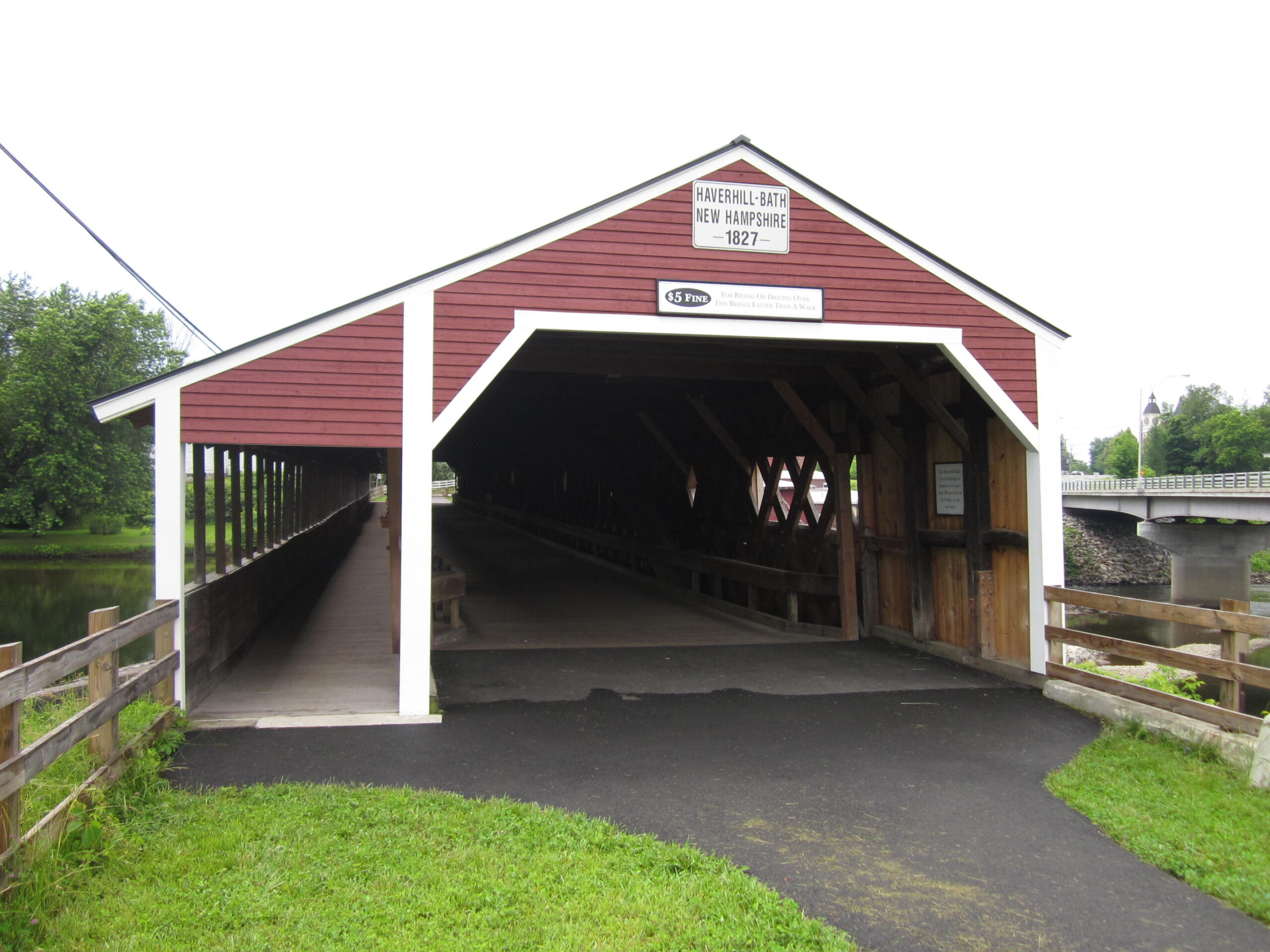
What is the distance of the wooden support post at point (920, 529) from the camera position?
880 centimetres

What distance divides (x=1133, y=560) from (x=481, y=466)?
2841cm

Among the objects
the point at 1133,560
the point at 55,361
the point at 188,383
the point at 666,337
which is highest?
the point at 55,361

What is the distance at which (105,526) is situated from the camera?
1678 inches

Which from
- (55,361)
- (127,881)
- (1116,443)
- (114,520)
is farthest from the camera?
(1116,443)

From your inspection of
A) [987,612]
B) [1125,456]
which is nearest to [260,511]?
[987,612]

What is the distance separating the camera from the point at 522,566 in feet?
60.0

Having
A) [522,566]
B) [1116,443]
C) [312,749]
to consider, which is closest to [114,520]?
[522,566]

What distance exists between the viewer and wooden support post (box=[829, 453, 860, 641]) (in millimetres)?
9672

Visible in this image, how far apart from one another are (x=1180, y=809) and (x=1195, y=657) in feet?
4.32

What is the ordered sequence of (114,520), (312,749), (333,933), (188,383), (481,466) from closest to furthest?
1. (333,933)
2. (312,749)
3. (188,383)
4. (481,466)
5. (114,520)

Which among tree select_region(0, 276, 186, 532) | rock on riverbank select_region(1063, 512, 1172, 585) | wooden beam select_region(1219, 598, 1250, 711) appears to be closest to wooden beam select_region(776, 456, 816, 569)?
wooden beam select_region(1219, 598, 1250, 711)

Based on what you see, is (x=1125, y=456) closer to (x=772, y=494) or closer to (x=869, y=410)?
(x=772, y=494)

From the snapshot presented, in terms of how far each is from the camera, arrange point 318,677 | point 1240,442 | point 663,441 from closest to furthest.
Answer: point 318,677 → point 663,441 → point 1240,442

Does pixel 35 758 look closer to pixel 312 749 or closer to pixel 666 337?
pixel 312 749
